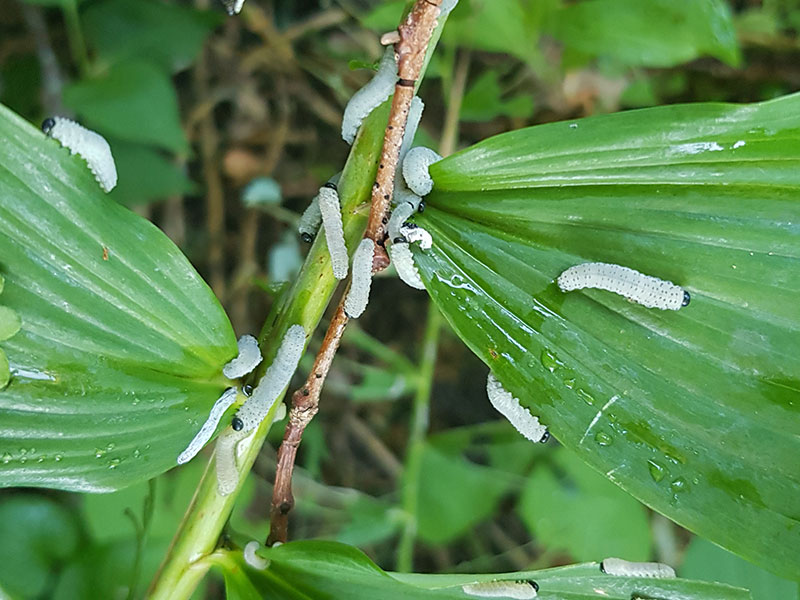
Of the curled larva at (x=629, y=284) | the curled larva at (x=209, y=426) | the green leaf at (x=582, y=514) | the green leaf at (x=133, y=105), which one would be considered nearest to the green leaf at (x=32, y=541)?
the green leaf at (x=133, y=105)

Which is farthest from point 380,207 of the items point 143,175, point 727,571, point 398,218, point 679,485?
point 143,175

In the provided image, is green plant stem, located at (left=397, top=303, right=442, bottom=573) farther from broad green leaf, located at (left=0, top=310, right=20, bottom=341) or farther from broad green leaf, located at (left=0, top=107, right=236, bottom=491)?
broad green leaf, located at (left=0, top=310, right=20, bottom=341)

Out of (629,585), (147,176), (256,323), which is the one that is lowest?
(629,585)

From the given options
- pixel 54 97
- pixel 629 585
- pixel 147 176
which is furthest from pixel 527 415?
pixel 54 97

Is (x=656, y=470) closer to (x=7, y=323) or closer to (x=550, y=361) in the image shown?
(x=550, y=361)

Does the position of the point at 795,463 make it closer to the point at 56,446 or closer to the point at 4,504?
the point at 56,446

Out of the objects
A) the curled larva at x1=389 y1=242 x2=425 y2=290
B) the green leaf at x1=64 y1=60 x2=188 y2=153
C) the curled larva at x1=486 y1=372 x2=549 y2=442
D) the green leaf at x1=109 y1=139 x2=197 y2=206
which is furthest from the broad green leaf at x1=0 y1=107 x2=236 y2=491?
the green leaf at x1=109 y1=139 x2=197 y2=206

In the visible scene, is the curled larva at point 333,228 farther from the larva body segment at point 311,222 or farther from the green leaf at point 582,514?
the green leaf at point 582,514
